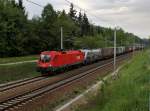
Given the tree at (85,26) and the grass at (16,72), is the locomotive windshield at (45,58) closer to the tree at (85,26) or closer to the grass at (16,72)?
the grass at (16,72)

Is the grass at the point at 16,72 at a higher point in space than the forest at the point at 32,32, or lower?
lower

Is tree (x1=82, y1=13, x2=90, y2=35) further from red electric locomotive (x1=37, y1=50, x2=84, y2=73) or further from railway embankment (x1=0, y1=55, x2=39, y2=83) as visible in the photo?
railway embankment (x1=0, y1=55, x2=39, y2=83)

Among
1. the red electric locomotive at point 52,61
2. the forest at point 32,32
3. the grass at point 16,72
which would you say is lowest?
the grass at point 16,72

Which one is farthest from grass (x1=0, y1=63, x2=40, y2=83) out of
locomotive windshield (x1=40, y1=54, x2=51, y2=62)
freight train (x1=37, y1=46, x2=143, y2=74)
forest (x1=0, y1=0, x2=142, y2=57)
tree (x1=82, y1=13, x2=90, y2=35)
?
tree (x1=82, y1=13, x2=90, y2=35)

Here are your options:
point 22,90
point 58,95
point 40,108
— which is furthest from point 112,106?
point 22,90

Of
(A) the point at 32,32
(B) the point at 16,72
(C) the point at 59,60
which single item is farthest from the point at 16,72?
(A) the point at 32,32

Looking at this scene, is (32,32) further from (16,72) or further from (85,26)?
(16,72)

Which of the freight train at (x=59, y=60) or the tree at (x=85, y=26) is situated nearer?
the freight train at (x=59, y=60)

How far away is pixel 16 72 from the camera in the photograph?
130 ft

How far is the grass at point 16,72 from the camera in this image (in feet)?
121

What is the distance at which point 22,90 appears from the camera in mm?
28625

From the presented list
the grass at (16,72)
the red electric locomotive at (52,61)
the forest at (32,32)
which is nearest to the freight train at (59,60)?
the red electric locomotive at (52,61)

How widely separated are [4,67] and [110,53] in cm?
4915

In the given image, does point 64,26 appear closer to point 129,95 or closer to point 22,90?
point 22,90
